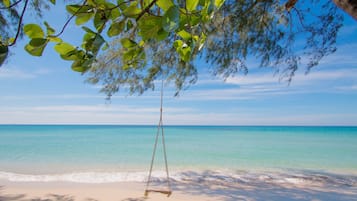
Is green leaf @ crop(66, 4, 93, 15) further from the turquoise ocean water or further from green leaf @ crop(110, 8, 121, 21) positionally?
Answer: the turquoise ocean water

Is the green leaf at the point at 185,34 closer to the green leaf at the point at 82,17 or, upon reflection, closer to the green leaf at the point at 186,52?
the green leaf at the point at 186,52

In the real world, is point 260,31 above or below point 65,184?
above

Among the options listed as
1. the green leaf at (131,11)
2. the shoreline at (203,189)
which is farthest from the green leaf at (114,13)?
the shoreline at (203,189)

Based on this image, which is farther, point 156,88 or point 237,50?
point 156,88

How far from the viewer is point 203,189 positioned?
3.99 m

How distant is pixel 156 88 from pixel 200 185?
7.90ft

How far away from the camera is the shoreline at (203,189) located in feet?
11.0

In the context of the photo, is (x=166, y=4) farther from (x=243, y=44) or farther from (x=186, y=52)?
(x=243, y=44)

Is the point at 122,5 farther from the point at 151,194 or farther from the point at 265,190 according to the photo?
the point at 265,190

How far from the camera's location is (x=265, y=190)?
13.0 ft

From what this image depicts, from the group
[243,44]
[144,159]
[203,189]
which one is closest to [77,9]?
[243,44]

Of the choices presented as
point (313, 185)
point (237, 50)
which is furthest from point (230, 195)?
point (237, 50)

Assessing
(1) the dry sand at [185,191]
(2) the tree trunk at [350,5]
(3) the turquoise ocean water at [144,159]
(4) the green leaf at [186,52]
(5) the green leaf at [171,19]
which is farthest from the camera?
(3) the turquoise ocean water at [144,159]

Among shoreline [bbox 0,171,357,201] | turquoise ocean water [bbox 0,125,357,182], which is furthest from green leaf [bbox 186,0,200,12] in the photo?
turquoise ocean water [bbox 0,125,357,182]
